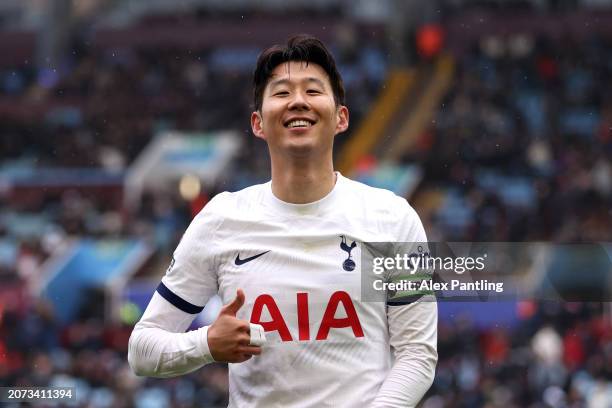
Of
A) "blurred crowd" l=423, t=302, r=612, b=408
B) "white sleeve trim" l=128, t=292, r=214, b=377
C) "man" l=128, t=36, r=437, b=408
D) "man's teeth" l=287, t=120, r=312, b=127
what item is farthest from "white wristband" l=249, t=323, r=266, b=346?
"blurred crowd" l=423, t=302, r=612, b=408

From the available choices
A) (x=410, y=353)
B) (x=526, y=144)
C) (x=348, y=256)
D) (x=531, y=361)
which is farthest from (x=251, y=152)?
(x=410, y=353)

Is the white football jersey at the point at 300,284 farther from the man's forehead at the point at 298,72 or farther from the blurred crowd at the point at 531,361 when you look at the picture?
the blurred crowd at the point at 531,361

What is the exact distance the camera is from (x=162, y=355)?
3.54m

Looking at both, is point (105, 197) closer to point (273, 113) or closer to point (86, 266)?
point (86, 266)

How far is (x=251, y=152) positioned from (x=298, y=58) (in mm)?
19705

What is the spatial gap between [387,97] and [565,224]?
26.4 ft

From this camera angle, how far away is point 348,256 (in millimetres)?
3582

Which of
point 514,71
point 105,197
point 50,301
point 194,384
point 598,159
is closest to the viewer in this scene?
point 194,384

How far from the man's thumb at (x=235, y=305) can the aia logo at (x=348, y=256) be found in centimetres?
36

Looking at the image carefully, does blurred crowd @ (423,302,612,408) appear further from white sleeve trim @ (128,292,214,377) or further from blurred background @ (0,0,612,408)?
white sleeve trim @ (128,292,214,377)

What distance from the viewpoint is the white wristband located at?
10.9ft

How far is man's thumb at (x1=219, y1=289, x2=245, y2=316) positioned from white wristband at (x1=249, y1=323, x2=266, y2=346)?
59 mm

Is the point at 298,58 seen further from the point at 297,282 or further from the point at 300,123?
the point at 297,282

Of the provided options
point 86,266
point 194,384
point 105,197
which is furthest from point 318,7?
point 194,384
